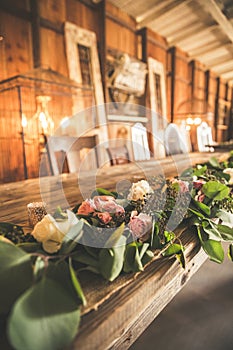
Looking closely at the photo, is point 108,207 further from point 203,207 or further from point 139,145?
point 139,145

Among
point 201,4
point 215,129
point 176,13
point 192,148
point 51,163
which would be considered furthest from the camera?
point 215,129

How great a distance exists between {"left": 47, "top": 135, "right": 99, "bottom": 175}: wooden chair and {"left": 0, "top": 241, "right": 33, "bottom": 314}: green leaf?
1.70m

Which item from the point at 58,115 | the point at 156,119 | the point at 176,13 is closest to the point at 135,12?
the point at 176,13

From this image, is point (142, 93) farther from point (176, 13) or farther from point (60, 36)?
point (60, 36)

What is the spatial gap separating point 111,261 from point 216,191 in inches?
21.9

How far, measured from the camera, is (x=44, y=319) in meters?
0.32

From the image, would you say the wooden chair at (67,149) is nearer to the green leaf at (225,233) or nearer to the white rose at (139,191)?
the white rose at (139,191)

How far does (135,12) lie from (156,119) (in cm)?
237

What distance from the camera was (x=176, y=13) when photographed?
4.46 metres

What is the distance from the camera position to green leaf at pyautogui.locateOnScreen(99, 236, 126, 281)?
1.45 ft

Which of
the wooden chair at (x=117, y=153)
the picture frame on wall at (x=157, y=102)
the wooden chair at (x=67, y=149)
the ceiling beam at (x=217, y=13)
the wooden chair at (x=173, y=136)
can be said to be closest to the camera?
the wooden chair at (x=67, y=149)

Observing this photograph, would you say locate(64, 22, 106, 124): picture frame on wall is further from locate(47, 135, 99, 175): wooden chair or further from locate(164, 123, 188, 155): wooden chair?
locate(164, 123, 188, 155): wooden chair

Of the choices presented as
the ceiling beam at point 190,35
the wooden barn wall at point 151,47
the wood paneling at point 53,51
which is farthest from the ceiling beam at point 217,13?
the wood paneling at point 53,51

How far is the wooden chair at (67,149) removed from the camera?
2092mm
